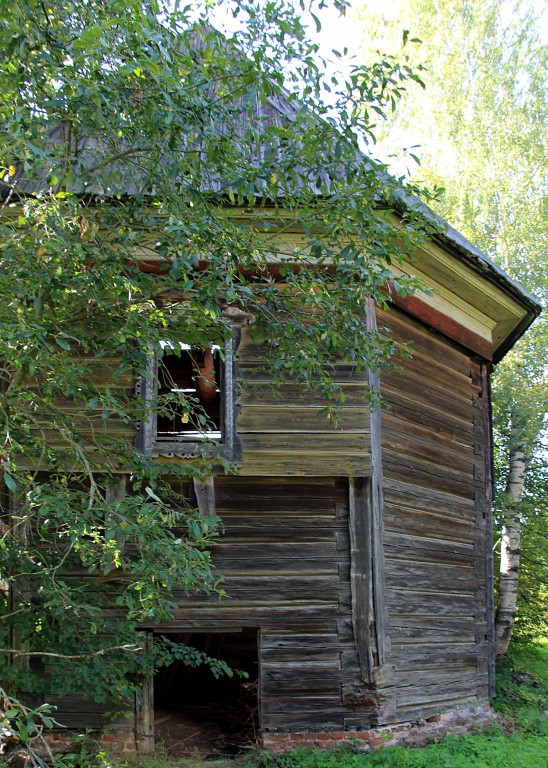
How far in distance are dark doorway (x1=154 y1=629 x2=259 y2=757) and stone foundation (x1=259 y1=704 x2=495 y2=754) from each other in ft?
1.21

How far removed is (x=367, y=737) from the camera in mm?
7430

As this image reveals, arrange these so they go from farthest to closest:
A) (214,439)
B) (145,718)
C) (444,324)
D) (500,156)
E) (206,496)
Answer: (500,156) → (444,324) → (214,439) → (206,496) → (145,718)

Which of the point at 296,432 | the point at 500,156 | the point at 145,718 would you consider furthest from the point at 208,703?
the point at 500,156

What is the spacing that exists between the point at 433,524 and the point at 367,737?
2376mm

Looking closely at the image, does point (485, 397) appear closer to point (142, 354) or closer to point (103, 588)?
point (103, 588)

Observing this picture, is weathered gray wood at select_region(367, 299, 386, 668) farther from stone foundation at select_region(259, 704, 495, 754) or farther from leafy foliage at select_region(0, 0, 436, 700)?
leafy foliage at select_region(0, 0, 436, 700)

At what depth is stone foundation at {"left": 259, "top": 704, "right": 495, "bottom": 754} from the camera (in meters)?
7.32

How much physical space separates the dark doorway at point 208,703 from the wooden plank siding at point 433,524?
1.80m

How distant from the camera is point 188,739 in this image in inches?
336

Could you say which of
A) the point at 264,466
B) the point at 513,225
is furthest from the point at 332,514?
the point at 513,225

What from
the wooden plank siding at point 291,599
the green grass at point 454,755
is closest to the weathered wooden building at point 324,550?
the wooden plank siding at point 291,599

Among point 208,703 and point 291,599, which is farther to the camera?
point 208,703

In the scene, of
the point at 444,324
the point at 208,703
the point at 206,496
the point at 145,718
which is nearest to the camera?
the point at 145,718

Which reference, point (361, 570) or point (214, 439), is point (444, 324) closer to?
point (361, 570)
